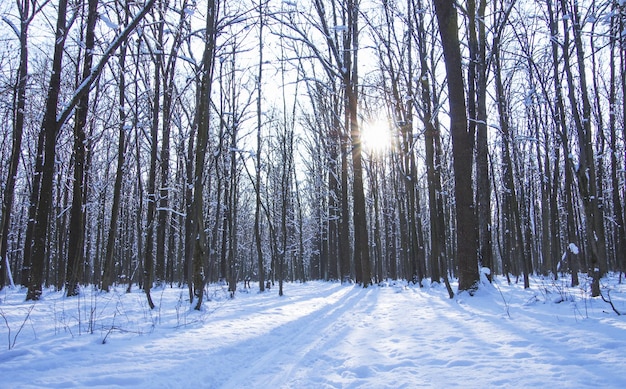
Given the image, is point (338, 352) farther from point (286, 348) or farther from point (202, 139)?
point (202, 139)

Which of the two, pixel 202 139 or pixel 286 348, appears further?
pixel 202 139

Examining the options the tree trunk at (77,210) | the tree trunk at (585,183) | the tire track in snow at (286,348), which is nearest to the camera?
the tire track in snow at (286,348)

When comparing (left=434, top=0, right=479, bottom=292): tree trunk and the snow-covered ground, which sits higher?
(left=434, top=0, right=479, bottom=292): tree trunk

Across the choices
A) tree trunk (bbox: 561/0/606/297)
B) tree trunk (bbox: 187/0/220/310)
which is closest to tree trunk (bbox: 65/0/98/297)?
tree trunk (bbox: 187/0/220/310)

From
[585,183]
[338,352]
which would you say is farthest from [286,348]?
[585,183]

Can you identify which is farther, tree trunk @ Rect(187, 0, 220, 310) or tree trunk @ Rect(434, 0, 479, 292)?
tree trunk @ Rect(434, 0, 479, 292)

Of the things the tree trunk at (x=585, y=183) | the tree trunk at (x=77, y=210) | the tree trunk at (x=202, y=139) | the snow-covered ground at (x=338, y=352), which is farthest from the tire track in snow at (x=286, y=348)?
the tree trunk at (x=77, y=210)

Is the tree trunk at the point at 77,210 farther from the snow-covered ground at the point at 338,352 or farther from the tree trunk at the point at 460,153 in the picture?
the tree trunk at the point at 460,153

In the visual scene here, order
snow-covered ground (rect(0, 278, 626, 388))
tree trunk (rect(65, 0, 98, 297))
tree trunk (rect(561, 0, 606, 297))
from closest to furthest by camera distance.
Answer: snow-covered ground (rect(0, 278, 626, 388)) < tree trunk (rect(561, 0, 606, 297)) < tree trunk (rect(65, 0, 98, 297))

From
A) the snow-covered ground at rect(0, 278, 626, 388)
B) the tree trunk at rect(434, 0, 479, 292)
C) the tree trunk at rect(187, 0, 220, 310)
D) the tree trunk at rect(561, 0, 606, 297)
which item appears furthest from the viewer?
the tree trunk at rect(434, 0, 479, 292)

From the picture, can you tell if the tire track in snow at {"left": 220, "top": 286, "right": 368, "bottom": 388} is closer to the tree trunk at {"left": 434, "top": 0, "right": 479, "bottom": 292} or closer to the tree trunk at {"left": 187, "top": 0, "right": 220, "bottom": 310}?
the tree trunk at {"left": 187, "top": 0, "right": 220, "bottom": 310}

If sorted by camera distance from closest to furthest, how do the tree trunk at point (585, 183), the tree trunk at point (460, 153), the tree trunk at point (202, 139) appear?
1. the tree trunk at point (585, 183)
2. the tree trunk at point (202, 139)
3. the tree trunk at point (460, 153)

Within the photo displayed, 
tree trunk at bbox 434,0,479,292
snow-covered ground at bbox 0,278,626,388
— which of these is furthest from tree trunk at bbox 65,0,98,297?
tree trunk at bbox 434,0,479,292

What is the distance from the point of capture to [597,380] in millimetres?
2465
